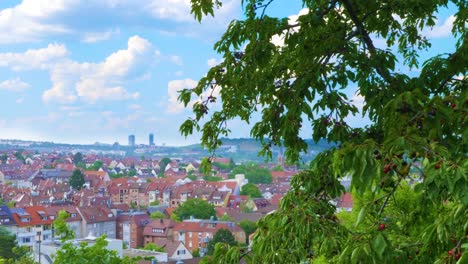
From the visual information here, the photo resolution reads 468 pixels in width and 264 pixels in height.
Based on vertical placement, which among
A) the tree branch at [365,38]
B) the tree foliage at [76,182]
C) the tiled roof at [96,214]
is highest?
the tree branch at [365,38]

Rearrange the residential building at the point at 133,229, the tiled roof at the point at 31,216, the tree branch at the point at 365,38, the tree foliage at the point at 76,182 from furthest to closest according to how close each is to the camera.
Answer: the tree foliage at the point at 76,182
the residential building at the point at 133,229
the tiled roof at the point at 31,216
the tree branch at the point at 365,38

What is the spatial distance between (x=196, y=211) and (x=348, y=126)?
5620 centimetres

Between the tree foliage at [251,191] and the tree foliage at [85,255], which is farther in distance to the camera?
the tree foliage at [251,191]

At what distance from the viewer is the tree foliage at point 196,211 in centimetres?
5947

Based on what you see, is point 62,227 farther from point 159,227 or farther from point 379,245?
point 159,227

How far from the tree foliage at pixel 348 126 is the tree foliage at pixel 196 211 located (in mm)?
54231

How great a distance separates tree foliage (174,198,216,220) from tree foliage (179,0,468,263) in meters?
54.2

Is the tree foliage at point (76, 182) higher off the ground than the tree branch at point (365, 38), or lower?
lower

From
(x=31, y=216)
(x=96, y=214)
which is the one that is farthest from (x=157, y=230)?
(x=31, y=216)

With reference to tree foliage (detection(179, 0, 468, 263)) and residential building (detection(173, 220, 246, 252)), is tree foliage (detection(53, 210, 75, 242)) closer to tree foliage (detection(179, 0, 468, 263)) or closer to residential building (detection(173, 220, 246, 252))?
tree foliage (detection(179, 0, 468, 263))

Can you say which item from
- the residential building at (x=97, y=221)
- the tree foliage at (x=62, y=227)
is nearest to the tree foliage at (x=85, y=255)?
the tree foliage at (x=62, y=227)

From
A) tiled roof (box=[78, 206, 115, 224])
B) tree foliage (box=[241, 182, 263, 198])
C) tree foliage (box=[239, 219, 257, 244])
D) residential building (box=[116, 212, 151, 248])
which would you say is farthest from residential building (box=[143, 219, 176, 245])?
tree foliage (box=[241, 182, 263, 198])

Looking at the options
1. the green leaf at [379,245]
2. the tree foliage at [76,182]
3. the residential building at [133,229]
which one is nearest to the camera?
the green leaf at [379,245]

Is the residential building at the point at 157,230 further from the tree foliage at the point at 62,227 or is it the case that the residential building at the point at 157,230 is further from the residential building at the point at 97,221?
the tree foliage at the point at 62,227
